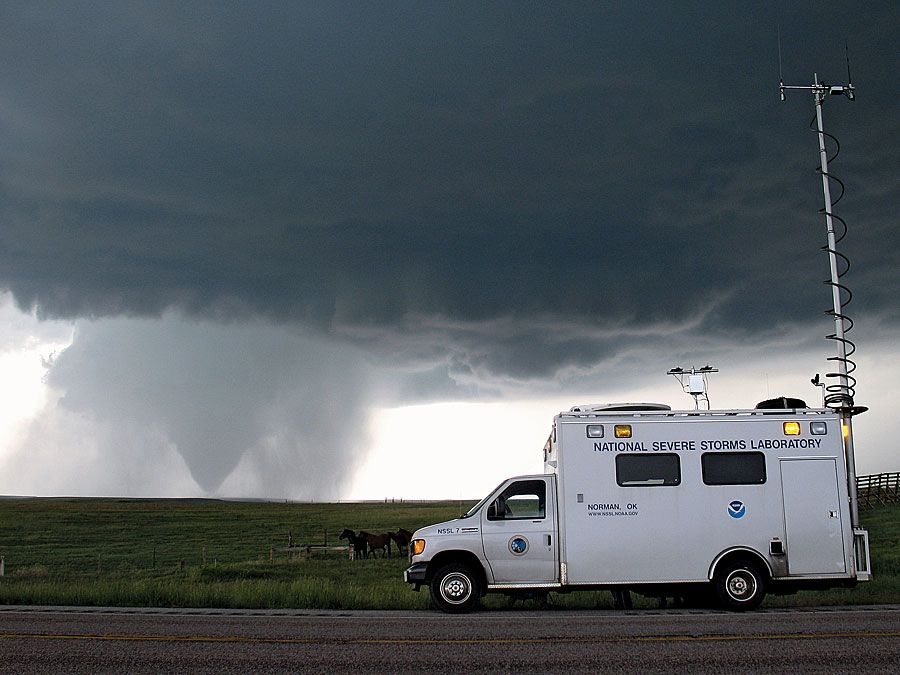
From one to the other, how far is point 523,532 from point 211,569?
21.0m

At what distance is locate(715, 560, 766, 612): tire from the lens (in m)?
15.2

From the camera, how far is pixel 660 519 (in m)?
15.3

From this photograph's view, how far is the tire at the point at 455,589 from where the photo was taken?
15078 mm

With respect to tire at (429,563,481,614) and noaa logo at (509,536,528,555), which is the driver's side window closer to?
noaa logo at (509,536,528,555)

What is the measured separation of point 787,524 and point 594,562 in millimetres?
3596

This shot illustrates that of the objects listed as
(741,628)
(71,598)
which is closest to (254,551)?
(71,598)

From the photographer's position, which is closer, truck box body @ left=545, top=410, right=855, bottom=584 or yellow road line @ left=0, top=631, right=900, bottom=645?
yellow road line @ left=0, top=631, right=900, bottom=645

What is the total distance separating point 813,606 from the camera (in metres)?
15.9

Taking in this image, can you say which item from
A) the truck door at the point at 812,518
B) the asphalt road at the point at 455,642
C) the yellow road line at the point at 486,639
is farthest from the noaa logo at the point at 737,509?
the yellow road line at the point at 486,639

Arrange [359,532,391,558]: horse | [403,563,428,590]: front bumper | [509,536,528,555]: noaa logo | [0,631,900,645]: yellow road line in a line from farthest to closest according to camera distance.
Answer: [359,532,391,558]: horse < [509,536,528,555]: noaa logo < [403,563,428,590]: front bumper < [0,631,900,645]: yellow road line

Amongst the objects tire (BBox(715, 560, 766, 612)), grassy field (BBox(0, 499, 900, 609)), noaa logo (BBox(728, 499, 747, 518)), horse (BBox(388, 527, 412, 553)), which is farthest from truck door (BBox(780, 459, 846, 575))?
horse (BBox(388, 527, 412, 553))

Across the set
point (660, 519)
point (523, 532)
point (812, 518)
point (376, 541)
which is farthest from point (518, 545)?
point (376, 541)

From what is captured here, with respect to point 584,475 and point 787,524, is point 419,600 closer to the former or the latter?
point 584,475

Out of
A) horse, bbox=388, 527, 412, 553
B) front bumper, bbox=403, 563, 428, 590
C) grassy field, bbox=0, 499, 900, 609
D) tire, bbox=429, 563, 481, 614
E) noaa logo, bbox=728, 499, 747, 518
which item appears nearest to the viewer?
tire, bbox=429, 563, 481, 614
